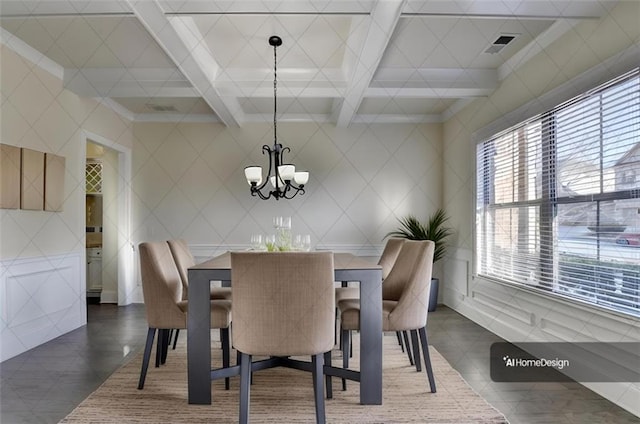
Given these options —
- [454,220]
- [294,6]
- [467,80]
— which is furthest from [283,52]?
[454,220]

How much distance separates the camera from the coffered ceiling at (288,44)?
8.19ft

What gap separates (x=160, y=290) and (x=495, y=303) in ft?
9.67

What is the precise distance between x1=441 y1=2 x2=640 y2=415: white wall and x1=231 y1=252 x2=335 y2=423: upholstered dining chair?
167 centimetres

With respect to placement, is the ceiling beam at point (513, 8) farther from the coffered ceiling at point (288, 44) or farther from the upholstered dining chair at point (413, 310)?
the upholstered dining chair at point (413, 310)

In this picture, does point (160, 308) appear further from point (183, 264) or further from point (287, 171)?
point (287, 171)

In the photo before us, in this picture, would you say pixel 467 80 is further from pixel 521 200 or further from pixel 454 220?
pixel 454 220

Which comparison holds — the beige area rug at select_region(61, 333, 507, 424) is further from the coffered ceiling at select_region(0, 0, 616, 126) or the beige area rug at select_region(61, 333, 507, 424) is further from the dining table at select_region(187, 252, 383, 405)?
the coffered ceiling at select_region(0, 0, 616, 126)

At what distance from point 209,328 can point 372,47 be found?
2098mm

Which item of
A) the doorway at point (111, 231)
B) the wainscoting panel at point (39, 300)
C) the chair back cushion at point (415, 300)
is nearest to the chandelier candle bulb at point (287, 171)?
the chair back cushion at point (415, 300)

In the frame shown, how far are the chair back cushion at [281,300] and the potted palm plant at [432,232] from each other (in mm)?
3078

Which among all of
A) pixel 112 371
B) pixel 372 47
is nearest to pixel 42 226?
pixel 112 371

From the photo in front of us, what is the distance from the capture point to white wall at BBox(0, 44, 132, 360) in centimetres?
322

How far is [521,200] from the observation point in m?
3.59

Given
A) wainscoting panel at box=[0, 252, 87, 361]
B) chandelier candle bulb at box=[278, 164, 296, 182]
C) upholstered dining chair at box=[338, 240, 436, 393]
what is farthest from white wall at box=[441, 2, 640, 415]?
wainscoting panel at box=[0, 252, 87, 361]
